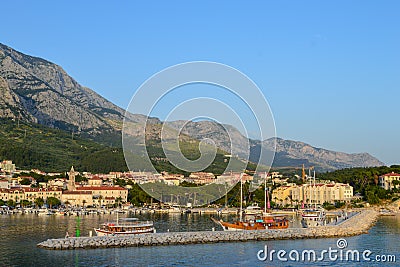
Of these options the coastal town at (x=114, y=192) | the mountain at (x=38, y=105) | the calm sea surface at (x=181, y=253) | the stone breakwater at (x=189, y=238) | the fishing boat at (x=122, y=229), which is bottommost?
the calm sea surface at (x=181, y=253)

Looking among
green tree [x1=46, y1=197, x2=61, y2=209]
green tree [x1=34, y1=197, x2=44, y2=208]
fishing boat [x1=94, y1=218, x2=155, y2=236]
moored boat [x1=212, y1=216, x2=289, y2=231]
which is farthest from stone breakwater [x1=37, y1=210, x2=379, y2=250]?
green tree [x1=34, y1=197, x2=44, y2=208]

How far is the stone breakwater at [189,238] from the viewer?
27.9m

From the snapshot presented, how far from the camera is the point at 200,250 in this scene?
27.7 meters

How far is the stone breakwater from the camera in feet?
91.6

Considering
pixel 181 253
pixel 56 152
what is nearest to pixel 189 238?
pixel 181 253

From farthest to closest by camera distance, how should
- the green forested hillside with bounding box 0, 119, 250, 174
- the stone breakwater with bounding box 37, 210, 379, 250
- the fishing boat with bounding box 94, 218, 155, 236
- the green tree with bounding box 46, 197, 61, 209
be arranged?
the green forested hillside with bounding box 0, 119, 250, 174 < the green tree with bounding box 46, 197, 61, 209 < the fishing boat with bounding box 94, 218, 155, 236 < the stone breakwater with bounding box 37, 210, 379, 250

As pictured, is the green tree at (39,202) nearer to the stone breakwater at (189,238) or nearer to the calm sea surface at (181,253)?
the calm sea surface at (181,253)

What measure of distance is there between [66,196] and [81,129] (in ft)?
258

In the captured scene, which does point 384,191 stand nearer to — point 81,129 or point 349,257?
point 349,257

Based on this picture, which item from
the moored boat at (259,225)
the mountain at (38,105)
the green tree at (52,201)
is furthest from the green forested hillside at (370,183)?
the mountain at (38,105)

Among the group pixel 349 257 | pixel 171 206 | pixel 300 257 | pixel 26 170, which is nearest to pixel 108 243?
pixel 300 257

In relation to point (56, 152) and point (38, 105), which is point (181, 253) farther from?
point (38, 105)

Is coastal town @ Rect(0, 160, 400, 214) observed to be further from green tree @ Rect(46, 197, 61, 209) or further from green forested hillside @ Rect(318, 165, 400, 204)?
green forested hillside @ Rect(318, 165, 400, 204)

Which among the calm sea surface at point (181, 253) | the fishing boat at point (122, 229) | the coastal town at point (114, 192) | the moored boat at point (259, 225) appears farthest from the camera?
the coastal town at point (114, 192)
